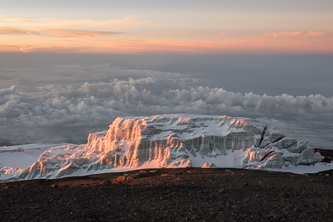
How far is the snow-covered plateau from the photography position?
5084 centimetres

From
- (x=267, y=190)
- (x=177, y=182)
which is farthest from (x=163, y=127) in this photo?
(x=267, y=190)

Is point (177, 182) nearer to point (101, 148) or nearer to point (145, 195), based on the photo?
point (145, 195)

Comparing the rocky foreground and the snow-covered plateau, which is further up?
the rocky foreground

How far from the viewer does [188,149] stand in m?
54.2

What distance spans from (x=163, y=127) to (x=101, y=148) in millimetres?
12849

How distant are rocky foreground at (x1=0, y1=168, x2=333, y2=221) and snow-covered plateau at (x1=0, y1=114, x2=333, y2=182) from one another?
25525 mm

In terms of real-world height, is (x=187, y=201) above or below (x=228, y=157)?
above

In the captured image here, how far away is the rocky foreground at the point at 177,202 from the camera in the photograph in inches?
689

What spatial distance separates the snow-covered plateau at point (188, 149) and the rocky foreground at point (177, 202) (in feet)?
83.7

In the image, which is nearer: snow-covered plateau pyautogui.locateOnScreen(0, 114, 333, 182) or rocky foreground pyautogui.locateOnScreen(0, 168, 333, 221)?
rocky foreground pyautogui.locateOnScreen(0, 168, 333, 221)

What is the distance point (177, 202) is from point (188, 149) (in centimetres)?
3439

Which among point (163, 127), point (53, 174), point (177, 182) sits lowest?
Answer: point (53, 174)

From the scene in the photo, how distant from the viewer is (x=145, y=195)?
21781 mm

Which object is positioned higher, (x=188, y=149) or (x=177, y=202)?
(x=177, y=202)
